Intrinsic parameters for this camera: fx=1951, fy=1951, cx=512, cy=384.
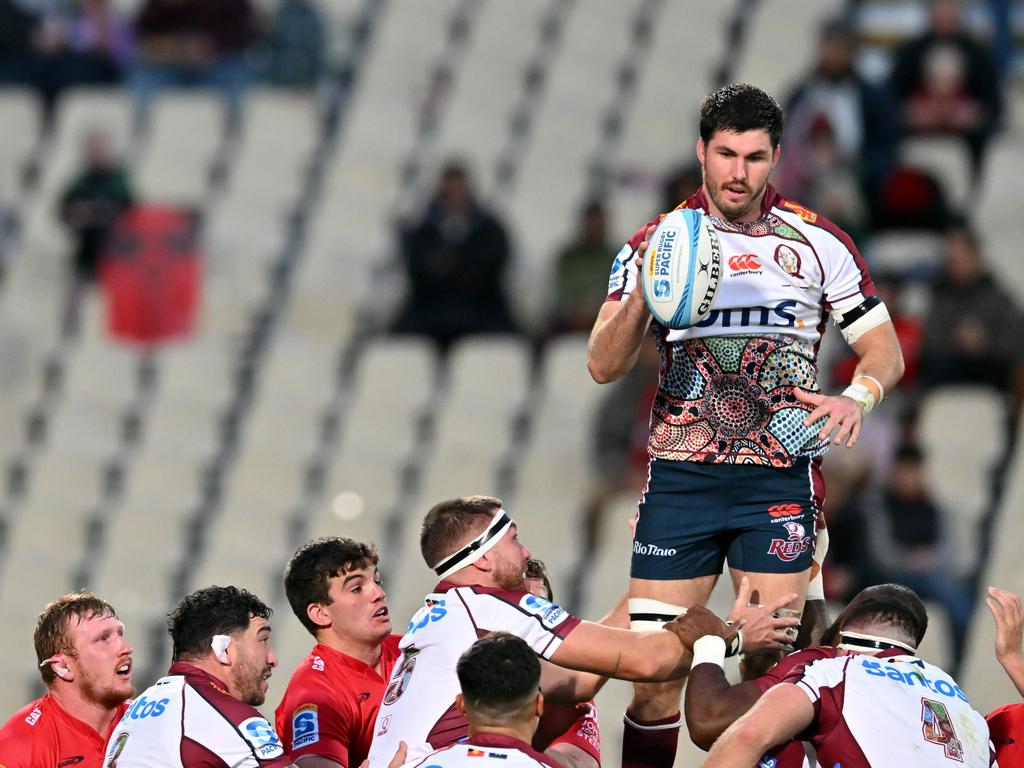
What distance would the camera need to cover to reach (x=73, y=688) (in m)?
7.05

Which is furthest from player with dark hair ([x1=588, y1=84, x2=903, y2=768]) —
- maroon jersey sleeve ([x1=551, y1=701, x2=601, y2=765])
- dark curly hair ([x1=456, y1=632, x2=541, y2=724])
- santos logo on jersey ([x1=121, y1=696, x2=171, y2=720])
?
santos logo on jersey ([x1=121, y1=696, x2=171, y2=720])

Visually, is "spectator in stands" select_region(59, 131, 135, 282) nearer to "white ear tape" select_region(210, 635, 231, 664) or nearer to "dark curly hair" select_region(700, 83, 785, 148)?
"white ear tape" select_region(210, 635, 231, 664)

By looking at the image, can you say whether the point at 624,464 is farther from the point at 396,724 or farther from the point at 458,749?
the point at 458,749

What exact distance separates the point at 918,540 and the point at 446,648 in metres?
5.05

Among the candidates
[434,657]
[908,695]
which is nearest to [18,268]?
[434,657]

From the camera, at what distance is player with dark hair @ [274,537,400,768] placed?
7043 mm

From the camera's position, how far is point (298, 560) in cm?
719

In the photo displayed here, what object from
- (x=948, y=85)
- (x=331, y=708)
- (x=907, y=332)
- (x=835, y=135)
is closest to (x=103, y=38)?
(x=835, y=135)

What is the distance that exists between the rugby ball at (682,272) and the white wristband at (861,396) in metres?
0.54

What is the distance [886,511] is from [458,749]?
5794mm

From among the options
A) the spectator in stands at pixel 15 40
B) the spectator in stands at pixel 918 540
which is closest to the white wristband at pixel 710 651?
the spectator in stands at pixel 918 540

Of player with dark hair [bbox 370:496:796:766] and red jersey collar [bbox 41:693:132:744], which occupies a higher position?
player with dark hair [bbox 370:496:796:766]

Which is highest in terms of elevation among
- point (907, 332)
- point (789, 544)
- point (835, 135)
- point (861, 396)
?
point (835, 135)

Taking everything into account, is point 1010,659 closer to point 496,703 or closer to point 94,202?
point 496,703
